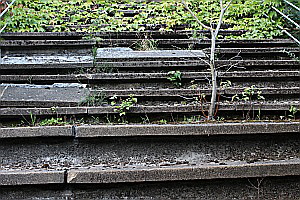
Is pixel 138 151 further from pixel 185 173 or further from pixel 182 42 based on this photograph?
pixel 182 42

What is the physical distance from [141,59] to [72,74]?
866mm

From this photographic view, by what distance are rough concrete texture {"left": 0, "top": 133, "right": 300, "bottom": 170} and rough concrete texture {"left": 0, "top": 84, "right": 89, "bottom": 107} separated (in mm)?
511

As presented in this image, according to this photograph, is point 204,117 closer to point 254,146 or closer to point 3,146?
point 254,146

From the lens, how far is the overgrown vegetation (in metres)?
5.40

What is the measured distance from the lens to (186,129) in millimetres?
2873

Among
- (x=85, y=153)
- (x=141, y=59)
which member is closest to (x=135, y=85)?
(x=141, y=59)

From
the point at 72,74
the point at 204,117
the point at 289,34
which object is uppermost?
the point at 289,34

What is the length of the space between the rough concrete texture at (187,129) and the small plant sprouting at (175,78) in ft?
3.61

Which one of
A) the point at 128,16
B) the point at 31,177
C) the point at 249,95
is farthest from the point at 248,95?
the point at 128,16

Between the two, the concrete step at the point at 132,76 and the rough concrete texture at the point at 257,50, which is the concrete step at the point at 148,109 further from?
the rough concrete texture at the point at 257,50

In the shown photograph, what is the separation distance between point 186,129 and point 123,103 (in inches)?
25.6

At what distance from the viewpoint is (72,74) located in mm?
3943

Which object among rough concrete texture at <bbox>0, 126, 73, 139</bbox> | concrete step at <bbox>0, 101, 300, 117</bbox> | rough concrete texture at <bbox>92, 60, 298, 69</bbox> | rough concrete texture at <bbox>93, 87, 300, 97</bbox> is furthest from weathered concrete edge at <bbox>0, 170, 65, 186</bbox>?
rough concrete texture at <bbox>92, 60, 298, 69</bbox>

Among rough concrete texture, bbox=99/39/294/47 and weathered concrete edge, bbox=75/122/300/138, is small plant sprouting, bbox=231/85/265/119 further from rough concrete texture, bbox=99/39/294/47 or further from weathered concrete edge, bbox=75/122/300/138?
rough concrete texture, bbox=99/39/294/47
